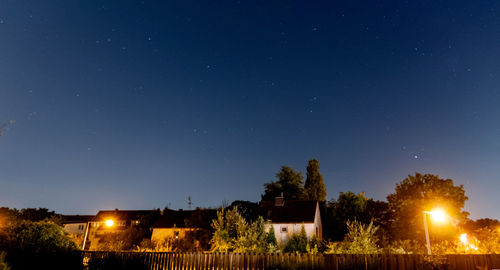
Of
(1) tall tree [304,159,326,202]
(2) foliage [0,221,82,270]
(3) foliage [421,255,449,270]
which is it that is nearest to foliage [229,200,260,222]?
(1) tall tree [304,159,326,202]

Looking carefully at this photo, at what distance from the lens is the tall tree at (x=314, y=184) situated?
5781cm

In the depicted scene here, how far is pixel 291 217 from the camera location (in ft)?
140

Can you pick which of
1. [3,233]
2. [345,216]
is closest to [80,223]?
[345,216]

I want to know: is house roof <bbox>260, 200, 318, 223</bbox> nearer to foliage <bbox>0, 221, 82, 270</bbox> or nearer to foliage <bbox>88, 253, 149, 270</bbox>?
foliage <bbox>88, 253, 149, 270</bbox>

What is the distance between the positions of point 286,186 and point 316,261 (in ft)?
154

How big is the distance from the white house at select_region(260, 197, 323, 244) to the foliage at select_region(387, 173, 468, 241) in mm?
11590

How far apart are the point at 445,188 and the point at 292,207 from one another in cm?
2095

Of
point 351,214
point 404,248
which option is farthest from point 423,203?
point 404,248

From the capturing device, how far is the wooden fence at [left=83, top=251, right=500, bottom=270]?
15.0m

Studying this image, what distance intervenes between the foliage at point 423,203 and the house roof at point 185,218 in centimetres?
2612

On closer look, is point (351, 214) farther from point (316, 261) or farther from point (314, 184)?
point (316, 261)

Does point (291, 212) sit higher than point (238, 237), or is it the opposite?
point (291, 212)

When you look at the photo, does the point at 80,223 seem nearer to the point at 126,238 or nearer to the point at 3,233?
the point at 126,238

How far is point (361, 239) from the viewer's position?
1877 centimetres
